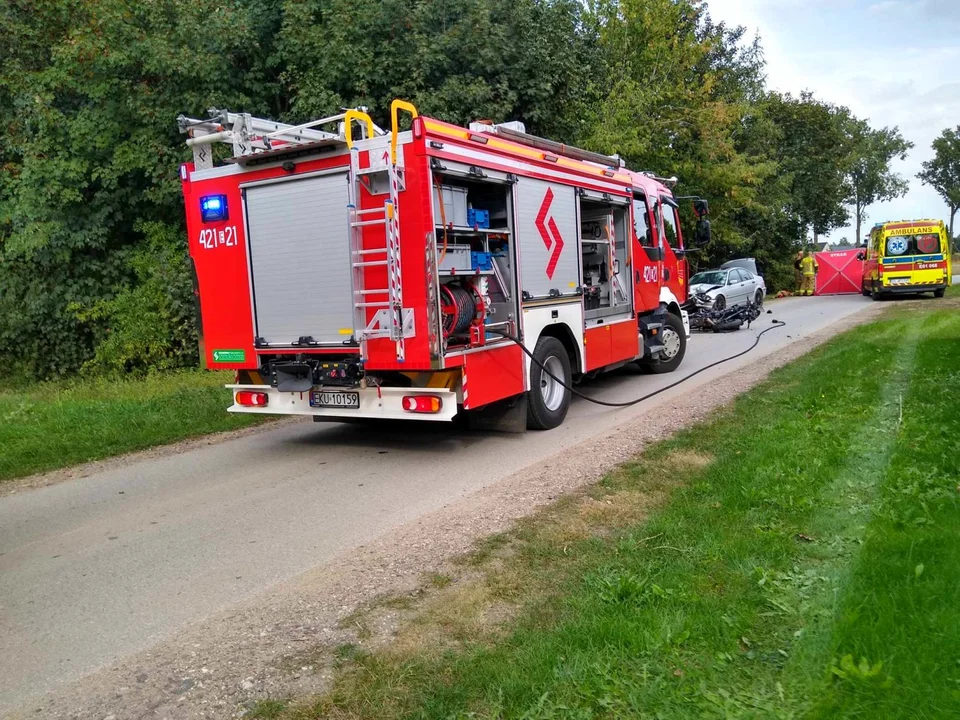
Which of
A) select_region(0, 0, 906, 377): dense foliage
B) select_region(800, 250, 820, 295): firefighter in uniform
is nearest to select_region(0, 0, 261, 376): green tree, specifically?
select_region(0, 0, 906, 377): dense foliage

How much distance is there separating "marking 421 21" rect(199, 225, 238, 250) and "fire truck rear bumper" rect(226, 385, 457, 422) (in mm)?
1449

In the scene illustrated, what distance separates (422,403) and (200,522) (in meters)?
2.14

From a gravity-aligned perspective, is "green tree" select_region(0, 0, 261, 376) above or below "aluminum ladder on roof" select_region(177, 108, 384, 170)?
above

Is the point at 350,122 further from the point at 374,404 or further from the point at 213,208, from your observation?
the point at 374,404

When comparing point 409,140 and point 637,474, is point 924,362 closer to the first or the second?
point 637,474

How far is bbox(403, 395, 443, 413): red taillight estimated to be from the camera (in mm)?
6902

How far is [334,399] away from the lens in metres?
7.33

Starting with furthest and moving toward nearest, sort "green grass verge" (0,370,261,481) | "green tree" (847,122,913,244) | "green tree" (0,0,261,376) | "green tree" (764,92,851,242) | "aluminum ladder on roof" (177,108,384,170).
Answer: "green tree" (847,122,913,244) < "green tree" (764,92,851,242) < "green tree" (0,0,261,376) < "green grass verge" (0,370,261,481) < "aluminum ladder on roof" (177,108,384,170)

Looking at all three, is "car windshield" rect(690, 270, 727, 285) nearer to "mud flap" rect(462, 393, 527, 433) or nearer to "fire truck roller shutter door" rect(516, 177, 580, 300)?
"fire truck roller shutter door" rect(516, 177, 580, 300)

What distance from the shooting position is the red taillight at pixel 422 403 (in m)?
6.90

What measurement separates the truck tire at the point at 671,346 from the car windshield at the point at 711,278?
1145cm

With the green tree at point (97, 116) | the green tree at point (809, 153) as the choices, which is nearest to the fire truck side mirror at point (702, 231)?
the green tree at point (97, 116)

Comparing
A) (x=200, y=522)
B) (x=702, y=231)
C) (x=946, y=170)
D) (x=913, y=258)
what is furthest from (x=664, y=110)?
(x=946, y=170)

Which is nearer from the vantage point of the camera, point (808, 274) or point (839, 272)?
point (839, 272)
